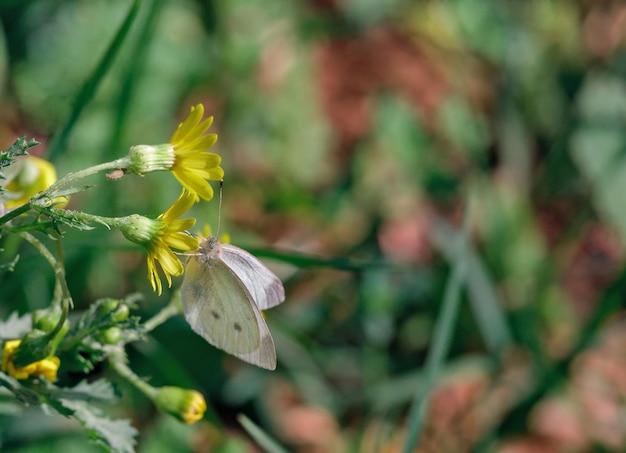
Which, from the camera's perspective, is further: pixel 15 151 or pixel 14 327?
pixel 14 327

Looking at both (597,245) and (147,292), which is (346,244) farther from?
(597,245)

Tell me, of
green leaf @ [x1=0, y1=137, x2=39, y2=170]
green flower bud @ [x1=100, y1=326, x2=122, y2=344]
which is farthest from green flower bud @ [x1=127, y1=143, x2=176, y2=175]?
green flower bud @ [x1=100, y1=326, x2=122, y2=344]

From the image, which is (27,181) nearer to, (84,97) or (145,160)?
(84,97)

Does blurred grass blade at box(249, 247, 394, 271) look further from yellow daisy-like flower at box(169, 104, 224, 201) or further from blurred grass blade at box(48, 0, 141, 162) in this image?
blurred grass blade at box(48, 0, 141, 162)

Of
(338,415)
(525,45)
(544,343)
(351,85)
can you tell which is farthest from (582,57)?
(338,415)

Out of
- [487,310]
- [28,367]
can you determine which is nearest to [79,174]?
[28,367]

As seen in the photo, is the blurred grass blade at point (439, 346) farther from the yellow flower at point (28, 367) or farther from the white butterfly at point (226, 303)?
the yellow flower at point (28, 367)
